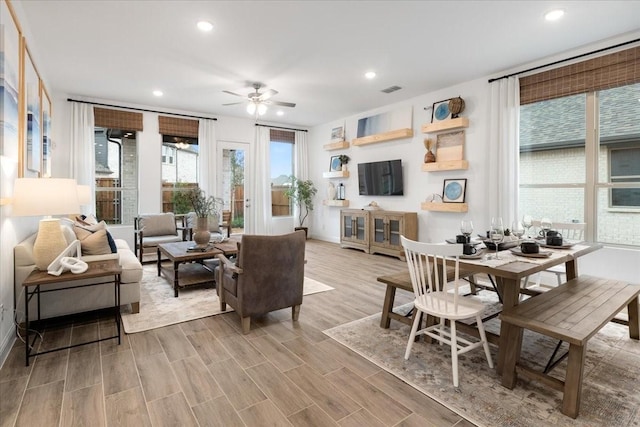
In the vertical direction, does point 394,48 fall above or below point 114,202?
above

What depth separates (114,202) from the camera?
246 inches

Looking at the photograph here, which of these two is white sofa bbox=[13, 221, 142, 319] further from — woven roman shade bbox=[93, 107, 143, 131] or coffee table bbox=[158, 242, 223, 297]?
A: woven roman shade bbox=[93, 107, 143, 131]

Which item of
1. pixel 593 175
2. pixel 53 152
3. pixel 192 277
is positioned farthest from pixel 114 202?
pixel 593 175

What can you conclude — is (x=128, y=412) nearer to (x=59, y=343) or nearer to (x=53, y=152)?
(x=59, y=343)

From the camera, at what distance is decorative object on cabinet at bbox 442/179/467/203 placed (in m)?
5.16

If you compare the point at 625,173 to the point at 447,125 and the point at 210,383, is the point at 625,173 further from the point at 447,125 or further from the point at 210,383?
the point at 210,383

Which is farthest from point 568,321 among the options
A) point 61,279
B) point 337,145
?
point 337,145

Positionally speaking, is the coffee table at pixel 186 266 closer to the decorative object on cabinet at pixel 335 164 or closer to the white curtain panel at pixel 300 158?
the decorative object on cabinet at pixel 335 164

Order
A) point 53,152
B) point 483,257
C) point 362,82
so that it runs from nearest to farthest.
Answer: point 483,257 → point 362,82 → point 53,152

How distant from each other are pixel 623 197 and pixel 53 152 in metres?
8.16

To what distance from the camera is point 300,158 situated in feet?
27.2

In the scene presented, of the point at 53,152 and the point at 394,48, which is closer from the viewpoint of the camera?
the point at 394,48

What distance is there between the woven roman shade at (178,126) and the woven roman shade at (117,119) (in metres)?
0.39

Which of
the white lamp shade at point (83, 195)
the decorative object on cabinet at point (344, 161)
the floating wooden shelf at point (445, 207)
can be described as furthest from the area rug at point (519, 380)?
the decorative object on cabinet at point (344, 161)
